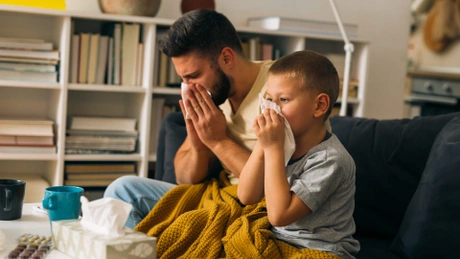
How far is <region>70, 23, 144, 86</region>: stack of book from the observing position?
9.84 ft

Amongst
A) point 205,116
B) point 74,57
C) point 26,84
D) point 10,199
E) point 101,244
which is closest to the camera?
point 101,244

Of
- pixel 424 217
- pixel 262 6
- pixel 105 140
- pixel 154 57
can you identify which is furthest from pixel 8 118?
pixel 424 217

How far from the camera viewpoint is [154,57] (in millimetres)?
3080

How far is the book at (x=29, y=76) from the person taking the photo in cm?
288

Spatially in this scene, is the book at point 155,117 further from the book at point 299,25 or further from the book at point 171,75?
the book at point 299,25

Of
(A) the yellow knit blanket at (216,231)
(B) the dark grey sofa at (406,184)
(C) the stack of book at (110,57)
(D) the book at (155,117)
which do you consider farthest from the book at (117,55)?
(A) the yellow knit blanket at (216,231)

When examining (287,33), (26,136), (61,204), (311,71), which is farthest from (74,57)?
(311,71)

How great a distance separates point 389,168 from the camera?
6.42ft

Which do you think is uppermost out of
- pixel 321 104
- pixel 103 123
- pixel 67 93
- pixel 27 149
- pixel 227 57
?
pixel 227 57

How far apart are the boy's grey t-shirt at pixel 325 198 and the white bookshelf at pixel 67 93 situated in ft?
5.33

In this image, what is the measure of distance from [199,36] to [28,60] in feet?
3.74

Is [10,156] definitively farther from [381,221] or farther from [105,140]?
[381,221]

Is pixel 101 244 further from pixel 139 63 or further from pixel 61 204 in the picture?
pixel 139 63

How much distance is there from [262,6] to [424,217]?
204cm
